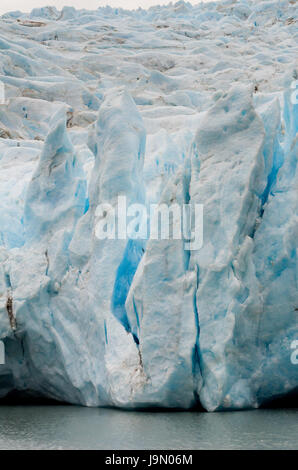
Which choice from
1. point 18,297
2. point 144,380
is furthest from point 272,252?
point 18,297

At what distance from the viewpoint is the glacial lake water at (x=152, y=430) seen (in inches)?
179

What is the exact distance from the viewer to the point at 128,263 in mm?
7137

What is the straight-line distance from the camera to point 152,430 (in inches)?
197

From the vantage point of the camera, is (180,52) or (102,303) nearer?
(102,303)

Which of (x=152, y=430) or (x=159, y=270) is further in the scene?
(x=159, y=270)

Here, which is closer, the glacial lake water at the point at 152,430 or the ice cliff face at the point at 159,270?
the glacial lake water at the point at 152,430

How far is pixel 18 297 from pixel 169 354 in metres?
2.30

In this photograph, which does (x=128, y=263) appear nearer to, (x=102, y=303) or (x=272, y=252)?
(x=102, y=303)

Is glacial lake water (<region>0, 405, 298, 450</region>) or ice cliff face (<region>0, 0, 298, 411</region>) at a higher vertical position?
ice cliff face (<region>0, 0, 298, 411</region>)

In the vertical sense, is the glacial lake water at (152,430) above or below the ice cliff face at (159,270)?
below

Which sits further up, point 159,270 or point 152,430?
point 159,270

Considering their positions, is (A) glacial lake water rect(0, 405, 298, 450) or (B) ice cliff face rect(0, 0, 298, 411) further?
(B) ice cliff face rect(0, 0, 298, 411)

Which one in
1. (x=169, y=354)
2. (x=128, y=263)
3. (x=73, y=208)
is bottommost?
(x=169, y=354)

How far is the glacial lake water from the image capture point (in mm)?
4551
